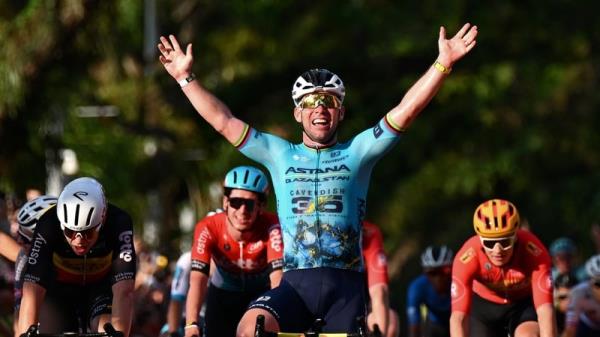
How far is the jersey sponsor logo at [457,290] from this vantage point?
12.1m

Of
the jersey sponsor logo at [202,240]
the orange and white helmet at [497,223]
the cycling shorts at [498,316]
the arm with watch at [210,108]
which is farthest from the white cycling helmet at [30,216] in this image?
the cycling shorts at [498,316]

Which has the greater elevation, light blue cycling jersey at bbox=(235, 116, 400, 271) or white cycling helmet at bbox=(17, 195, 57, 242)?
white cycling helmet at bbox=(17, 195, 57, 242)

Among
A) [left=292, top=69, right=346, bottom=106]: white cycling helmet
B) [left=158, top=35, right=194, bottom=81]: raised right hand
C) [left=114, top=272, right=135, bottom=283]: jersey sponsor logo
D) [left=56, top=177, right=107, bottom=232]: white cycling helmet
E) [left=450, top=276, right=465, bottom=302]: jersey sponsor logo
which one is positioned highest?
[left=158, top=35, right=194, bottom=81]: raised right hand

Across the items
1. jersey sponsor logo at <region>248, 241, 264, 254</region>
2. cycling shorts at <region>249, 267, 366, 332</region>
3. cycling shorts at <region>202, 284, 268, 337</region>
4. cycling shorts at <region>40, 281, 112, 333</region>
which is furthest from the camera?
cycling shorts at <region>202, 284, 268, 337</region>

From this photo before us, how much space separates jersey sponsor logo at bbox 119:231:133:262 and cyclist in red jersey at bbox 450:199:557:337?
102 inches

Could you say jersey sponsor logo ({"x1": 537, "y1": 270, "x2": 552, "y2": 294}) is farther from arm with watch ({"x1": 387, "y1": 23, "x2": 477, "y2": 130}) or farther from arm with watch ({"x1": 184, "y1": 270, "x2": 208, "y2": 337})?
arm with watch ({"x1": 184, "y1": 270, "x2": 208, "y2": 337})

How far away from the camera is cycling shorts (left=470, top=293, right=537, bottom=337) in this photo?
13.1m

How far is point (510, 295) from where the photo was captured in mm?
13117

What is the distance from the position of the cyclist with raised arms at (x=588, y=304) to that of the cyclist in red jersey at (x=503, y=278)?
3.99m

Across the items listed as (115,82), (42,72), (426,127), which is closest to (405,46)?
(426,127)

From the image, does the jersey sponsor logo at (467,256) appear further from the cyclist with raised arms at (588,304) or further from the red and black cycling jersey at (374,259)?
the cyclist with raised arms at (588,304)

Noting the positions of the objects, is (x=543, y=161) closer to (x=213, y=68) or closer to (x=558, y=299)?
(x=213, y=68)

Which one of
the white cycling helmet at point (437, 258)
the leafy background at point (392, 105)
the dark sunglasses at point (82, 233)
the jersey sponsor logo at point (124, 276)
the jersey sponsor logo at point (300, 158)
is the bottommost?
the jersey sponsor logo at point (124, 276)

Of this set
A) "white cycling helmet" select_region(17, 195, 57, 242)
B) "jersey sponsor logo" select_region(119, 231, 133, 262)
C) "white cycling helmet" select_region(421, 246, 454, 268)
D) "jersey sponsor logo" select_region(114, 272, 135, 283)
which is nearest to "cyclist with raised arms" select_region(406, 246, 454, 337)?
"white cycling helmet" select_region(421, 246, 454, 268)
